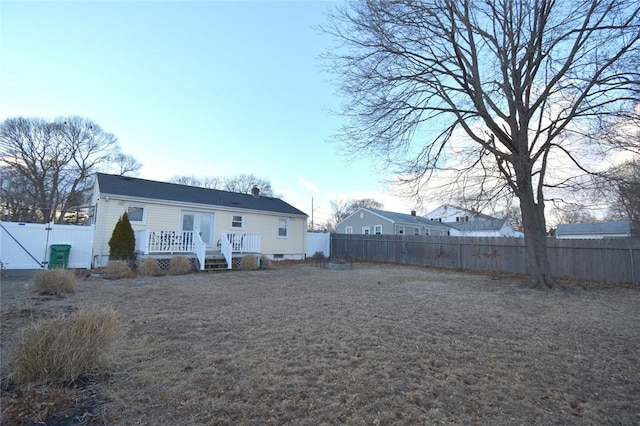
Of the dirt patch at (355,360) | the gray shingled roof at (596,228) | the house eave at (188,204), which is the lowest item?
the dirt patch at (355,360)

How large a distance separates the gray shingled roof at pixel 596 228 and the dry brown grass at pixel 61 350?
39.9m

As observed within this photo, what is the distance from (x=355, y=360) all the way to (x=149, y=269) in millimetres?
10069

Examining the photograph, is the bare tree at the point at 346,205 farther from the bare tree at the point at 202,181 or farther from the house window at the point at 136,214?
the house window at the point at 136,214

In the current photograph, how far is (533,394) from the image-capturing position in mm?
3049

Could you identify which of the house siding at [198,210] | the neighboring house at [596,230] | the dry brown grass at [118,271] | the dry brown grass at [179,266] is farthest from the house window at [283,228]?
the neighboring house at [596,230]

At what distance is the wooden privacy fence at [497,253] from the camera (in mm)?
11797

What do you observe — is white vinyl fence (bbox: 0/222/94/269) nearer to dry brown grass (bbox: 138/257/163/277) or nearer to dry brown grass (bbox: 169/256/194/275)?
dry brown grass (bbox: 138/257/163/277)

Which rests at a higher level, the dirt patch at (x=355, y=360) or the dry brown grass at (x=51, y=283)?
the dry brown grass at (x=51, y=283)

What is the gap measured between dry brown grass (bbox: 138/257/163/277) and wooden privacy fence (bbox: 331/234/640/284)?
13.6 meters

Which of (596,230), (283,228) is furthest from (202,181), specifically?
(596,230)

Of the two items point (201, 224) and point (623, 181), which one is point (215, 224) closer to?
point (201, 224)

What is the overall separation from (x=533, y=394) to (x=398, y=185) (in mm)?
8491

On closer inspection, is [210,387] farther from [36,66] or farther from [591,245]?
[591,245]

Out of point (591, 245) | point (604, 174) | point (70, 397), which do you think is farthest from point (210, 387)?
point (591, 245)
